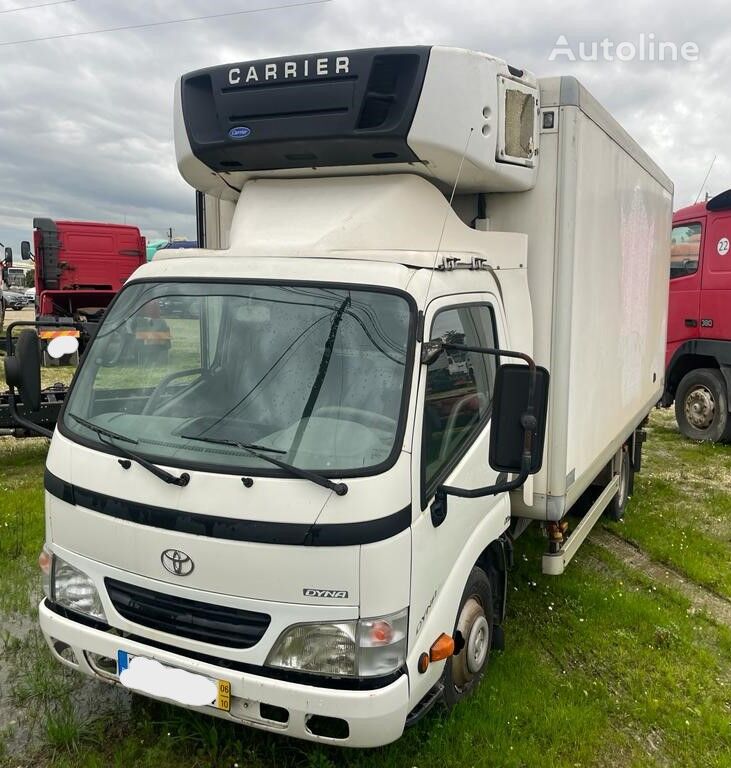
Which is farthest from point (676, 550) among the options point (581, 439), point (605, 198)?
point (605, 198)

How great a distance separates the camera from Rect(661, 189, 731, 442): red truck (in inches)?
352

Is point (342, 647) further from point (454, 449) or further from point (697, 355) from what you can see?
Answer: point (697, 355)

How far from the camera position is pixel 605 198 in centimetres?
419

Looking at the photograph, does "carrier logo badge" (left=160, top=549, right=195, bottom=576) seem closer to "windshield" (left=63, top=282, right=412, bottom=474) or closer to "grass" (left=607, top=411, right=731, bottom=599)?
"windshield" (left=63, top=282, right=412, bottom=474)

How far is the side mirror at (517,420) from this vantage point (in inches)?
101

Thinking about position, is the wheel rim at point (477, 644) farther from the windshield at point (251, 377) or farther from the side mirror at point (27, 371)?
the side mirror at point (27, 371)

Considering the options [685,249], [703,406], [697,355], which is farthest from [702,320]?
[703,406]

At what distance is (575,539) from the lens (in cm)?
449

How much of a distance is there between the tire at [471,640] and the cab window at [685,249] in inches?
277

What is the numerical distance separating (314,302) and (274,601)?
1180 mm

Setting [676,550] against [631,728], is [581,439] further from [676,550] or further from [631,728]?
[676,550]

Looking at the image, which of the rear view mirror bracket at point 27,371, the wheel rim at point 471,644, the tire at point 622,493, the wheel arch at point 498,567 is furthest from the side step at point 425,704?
the tire at point 622,493

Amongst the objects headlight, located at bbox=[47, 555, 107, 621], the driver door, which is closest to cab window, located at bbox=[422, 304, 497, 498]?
the driver door

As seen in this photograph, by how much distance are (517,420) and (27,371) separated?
7.07ft
